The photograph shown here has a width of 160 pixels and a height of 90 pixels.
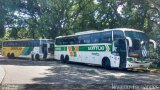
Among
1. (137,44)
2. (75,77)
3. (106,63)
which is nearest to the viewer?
(75,77)

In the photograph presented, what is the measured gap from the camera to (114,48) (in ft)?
78.9

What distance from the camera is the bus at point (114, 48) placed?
2275 cm

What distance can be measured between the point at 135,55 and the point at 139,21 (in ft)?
41.8

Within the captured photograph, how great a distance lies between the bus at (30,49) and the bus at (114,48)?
8561 millimetres

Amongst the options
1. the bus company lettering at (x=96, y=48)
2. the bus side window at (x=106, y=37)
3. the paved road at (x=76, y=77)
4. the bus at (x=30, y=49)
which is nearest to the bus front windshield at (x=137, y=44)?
the paved road at (x=76, y=77)

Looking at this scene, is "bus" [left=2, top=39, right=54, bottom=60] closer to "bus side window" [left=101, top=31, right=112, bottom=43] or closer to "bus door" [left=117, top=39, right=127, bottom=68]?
"bus side window" [left=101, top=31, right=112, bottom=43]

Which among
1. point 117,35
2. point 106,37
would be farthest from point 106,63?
point 117,35

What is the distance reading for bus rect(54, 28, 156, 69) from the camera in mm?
22750

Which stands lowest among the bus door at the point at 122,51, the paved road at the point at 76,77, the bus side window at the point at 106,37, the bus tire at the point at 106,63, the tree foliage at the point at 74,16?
the paved road at the point at 76,77

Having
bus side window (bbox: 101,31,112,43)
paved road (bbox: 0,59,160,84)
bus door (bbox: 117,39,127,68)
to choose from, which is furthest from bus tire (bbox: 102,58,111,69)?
paved road (bbox: 0,59,160,84)

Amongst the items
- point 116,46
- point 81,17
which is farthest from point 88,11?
point 116,46

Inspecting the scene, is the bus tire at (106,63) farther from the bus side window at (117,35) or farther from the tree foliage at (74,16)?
the tree foliage at (74,16)

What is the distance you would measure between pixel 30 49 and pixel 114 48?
20.9 meters

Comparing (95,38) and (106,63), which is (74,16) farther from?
(106,63)
